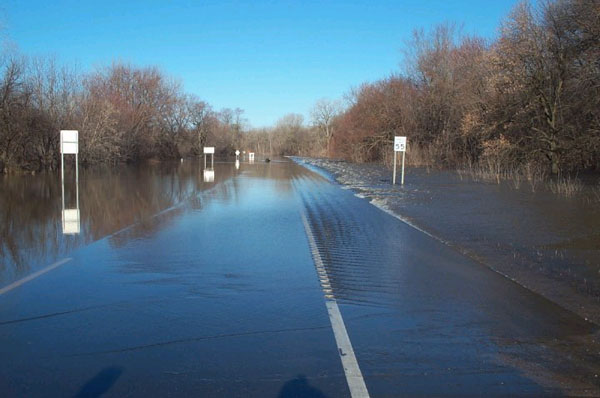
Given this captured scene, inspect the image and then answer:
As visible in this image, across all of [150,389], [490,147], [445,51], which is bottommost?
[150,389]

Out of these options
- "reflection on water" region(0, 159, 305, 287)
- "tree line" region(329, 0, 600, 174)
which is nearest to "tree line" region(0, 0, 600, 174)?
"tree line" region(329, 0, 600, 174)

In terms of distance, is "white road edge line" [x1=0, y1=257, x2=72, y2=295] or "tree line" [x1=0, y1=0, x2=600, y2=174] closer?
"white road edge line" [x1=0, y1=257, x2=72, y2=295]

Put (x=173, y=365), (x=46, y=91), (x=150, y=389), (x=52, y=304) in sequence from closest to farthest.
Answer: (x=150, y=389)
(x=173, y=365)
(x=52, y=304)
(x=46, y=91)

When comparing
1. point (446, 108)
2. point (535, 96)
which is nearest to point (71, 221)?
point (535, 96)

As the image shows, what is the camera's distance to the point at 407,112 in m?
52.0

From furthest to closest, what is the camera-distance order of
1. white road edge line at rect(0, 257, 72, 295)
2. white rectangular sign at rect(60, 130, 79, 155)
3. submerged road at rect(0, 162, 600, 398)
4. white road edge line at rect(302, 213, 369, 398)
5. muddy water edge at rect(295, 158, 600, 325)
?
white rectangular sign at rect(60, 130, 79, 155)
muddy water edge at rect(295, 158, 600, 325)
white road edge line at rect(0, 257, 72, 295)
submerged road at rect(0, 162, 600, 398)
white road edge line at rect(302, 213, 369, 398)

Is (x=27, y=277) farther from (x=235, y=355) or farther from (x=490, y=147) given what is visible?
(x=490, y=147)

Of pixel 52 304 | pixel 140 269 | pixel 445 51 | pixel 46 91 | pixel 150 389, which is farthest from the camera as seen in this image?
pixel 445 51

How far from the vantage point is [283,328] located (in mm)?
5102

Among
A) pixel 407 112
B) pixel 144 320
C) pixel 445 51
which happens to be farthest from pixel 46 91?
pixel 144 320

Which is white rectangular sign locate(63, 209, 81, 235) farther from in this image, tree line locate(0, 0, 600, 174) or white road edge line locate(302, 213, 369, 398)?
tree line locate(0, 0, 600, 174)

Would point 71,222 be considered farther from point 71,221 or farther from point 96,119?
point 96,119

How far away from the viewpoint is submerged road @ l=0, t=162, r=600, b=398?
3.91m

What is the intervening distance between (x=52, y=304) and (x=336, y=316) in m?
3.40
